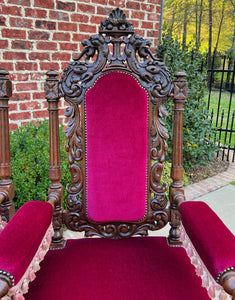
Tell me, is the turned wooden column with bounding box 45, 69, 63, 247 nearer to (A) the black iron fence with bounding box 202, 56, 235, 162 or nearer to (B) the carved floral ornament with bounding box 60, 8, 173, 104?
(B) the carved floral ornament with bounding box 60, 8, 173, 104

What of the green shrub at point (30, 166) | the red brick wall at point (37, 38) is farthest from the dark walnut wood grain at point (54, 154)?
the red brick wall at point (37, 38)

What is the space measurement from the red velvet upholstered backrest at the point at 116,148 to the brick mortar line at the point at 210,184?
212 centimetres

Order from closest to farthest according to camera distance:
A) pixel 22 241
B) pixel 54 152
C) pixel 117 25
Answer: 1. pixel 22 241
2. pixel 117 25
3. pixel 54 152

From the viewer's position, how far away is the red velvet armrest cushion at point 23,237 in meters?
0.88

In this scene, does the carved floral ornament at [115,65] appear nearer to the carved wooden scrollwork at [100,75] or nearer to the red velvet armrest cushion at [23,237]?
the carved wooden scrollwork at [100,75]

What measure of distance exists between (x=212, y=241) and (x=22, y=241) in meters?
0.65

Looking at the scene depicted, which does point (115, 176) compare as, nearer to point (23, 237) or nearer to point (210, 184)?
point (23, 237)

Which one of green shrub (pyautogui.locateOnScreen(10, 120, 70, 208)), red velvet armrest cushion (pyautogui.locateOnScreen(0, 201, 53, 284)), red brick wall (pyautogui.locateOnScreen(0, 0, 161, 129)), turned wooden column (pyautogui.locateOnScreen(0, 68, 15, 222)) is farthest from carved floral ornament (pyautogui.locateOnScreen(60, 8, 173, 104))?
red brick wall (pyautogui.locateOnScreen(0, 0, 161, 129))

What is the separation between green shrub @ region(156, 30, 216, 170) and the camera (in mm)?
3770

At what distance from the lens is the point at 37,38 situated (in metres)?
2.86

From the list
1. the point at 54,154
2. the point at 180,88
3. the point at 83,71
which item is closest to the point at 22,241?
the point at 54,154

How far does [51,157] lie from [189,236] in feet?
2.55

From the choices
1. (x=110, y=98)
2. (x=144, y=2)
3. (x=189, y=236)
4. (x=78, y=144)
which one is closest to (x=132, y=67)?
(x=110, y=98)

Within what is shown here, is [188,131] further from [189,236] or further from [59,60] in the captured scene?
[189,236]
